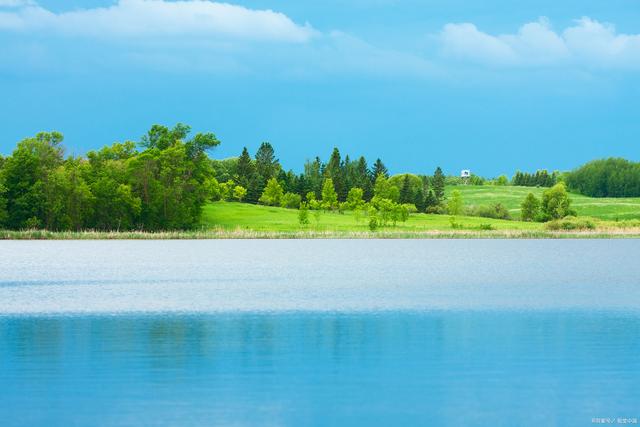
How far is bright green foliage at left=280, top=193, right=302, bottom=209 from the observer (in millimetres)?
152375

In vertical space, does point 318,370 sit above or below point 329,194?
below

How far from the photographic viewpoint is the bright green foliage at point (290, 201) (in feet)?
500

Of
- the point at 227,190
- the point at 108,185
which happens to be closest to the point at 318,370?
the point at 108,185

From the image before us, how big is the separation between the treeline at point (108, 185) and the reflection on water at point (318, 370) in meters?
74.2

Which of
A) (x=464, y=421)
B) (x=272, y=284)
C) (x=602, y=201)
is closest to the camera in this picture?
(x=464, y=421)

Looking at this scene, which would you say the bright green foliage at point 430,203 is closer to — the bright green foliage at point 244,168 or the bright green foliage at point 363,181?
the bright green foliage at point 363,181

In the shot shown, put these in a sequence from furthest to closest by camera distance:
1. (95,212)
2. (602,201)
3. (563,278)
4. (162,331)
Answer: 1. (602,201)
2. (95,212)
3. (563,278)
4. (162,331)

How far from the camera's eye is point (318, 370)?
1911cm

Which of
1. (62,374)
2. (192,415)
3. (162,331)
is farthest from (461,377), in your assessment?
(162,331)

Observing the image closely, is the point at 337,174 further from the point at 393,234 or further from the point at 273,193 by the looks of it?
the point at 393,234

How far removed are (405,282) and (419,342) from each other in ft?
66.5

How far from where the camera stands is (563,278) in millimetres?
46156

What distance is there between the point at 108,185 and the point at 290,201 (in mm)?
54297

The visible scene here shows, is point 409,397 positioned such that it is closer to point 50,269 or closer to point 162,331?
point 162,331
